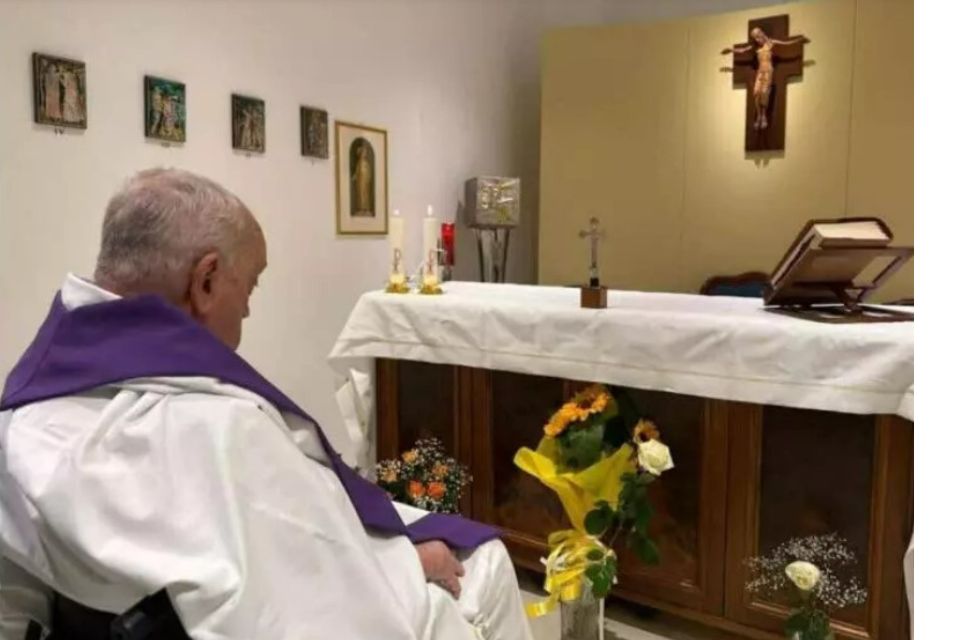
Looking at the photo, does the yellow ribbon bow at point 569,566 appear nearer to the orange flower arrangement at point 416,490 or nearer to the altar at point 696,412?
the altar at point 696,412

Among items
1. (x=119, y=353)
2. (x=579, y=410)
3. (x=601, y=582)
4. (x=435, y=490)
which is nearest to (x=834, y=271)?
(x=579, y=410)

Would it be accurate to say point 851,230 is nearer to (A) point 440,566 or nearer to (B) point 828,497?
(B) point 828,497

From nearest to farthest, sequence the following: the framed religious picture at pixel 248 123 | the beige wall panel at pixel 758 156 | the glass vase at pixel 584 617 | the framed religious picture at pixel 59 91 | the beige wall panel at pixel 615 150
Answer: the glass vase at pixel 584 617 → the framed religious picture at pixel 59 91 → the framed religious picture at pixel 248 123 → the beige wall panel at pixel 758 156 → the beige wall panel at pixel 615 150

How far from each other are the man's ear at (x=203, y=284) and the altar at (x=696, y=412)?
119cm

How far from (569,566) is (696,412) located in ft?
1.68

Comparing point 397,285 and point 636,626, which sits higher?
point 397,285

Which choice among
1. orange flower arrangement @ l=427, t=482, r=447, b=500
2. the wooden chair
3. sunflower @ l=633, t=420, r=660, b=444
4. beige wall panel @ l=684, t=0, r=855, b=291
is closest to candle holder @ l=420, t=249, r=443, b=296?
orange flower arrangement @ l=427, t=482, r=447, b=500

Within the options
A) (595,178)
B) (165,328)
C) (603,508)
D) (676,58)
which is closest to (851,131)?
(676,58)

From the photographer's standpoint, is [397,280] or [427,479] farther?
[397,280]

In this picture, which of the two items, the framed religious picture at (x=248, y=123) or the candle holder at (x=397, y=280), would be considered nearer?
the candle holder at (x=397, y=280)

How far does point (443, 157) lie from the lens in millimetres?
4348

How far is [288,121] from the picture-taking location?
10.8 ft

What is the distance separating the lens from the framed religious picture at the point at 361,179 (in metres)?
3.62

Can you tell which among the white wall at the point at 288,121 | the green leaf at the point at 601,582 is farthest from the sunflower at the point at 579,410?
the white wall at the point at 288,121
